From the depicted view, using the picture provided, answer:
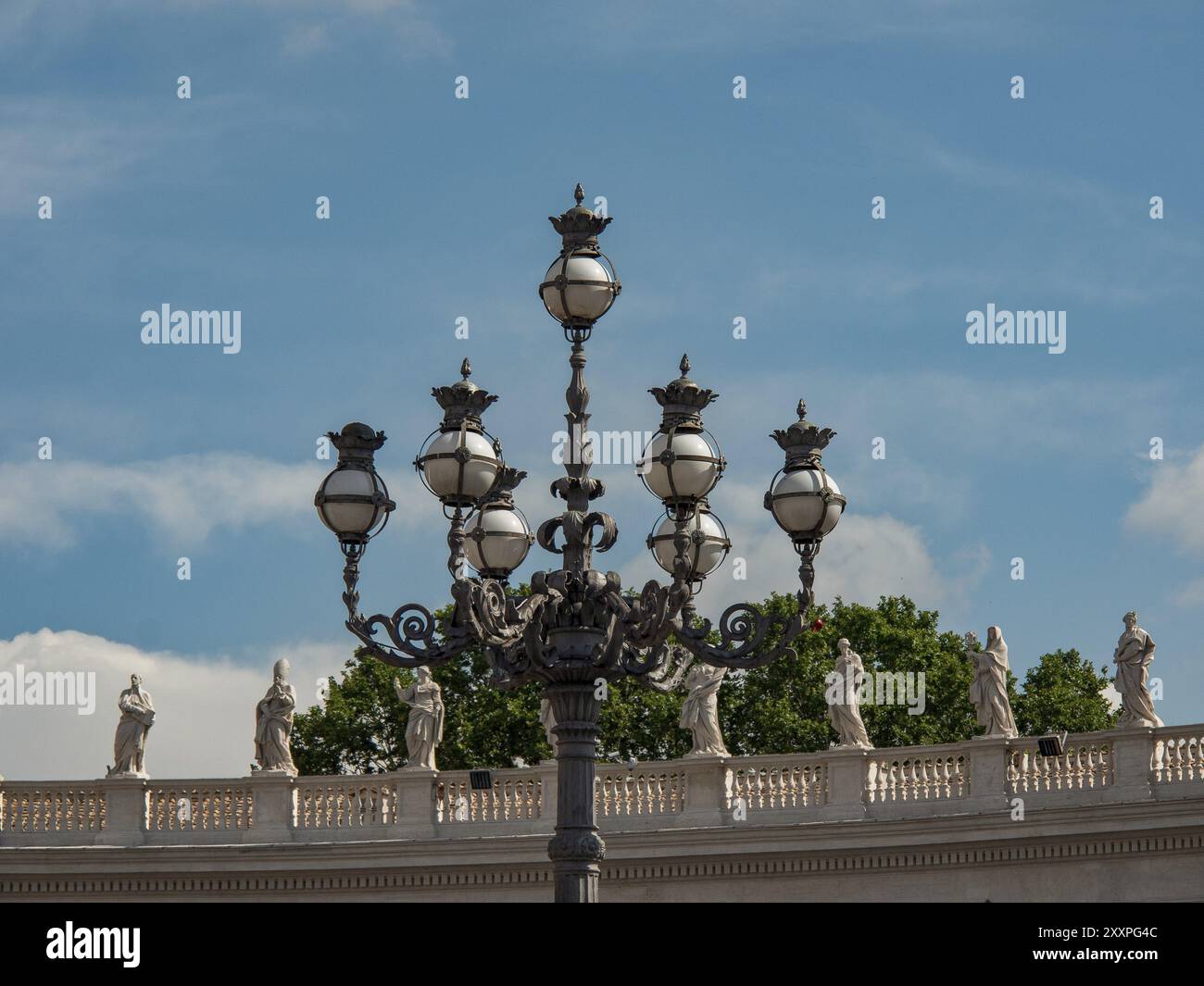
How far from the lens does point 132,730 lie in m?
Answer: 39.1

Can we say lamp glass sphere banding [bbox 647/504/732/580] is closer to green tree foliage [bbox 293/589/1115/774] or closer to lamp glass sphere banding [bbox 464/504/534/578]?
lamp glass sphere banding [bbox 464/504/534/578]

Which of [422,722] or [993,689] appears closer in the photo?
[993,689]

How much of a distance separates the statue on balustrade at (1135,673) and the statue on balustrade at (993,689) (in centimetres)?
186

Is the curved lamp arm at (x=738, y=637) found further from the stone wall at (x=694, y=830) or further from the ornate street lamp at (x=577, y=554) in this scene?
the stone wall at (x=694, y=830)

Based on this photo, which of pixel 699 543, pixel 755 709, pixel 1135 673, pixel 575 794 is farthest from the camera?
pixel 755 709

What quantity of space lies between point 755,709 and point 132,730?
1953 centimetres

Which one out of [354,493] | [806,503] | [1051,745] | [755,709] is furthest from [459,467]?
[755,709]

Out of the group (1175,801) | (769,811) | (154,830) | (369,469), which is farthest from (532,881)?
(369,469)

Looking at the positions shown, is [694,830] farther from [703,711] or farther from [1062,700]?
[1062,700]

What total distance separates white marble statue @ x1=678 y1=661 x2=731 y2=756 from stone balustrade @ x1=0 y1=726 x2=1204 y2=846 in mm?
351

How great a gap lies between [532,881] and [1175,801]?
10.2m
